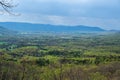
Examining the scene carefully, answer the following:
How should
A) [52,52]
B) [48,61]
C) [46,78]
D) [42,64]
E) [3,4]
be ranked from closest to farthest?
[3,4] → [46,78] → [42,64] → [48,61] → [52,52]

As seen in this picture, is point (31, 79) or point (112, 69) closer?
point (31, 79)

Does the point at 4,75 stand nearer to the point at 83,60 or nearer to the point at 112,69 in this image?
the point at 112,69

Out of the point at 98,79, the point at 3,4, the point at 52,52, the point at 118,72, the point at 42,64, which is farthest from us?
the point at 52,52

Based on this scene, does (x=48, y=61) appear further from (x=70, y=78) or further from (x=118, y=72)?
(x=70, y=78)

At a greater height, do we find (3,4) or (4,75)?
(3,4)

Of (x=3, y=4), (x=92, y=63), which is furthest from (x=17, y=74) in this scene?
(x=92, y=63)

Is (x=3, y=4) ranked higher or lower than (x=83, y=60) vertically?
higher

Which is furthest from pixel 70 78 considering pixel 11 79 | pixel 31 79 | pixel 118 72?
pixel 118 72

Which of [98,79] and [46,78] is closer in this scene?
[46,78]

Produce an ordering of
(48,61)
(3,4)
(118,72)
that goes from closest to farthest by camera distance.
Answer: (3,4) → (118,72) → (48,61)
